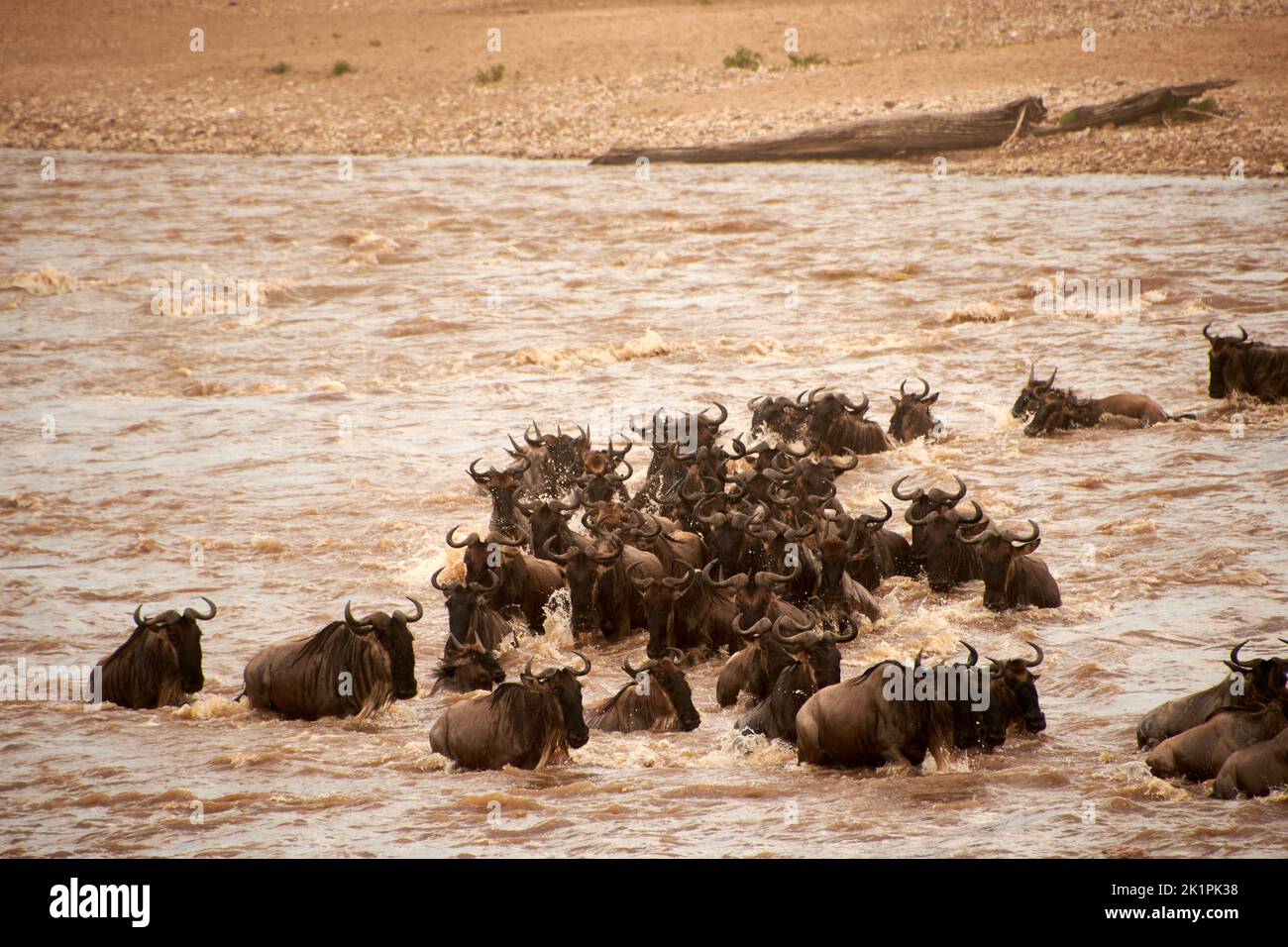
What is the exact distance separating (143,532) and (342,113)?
27.6 metres

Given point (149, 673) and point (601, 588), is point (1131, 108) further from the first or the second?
point (149, 673)

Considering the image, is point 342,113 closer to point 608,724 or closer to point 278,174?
point 278,174

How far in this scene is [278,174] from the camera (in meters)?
36.0

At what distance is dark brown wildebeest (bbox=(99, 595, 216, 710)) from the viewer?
10.3 metres

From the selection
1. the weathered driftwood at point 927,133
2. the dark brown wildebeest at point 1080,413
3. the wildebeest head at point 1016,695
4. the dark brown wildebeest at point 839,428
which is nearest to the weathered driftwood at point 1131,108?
the weathered driftwood at point 927,133

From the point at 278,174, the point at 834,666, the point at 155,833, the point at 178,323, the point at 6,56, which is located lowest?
the point at 155,833

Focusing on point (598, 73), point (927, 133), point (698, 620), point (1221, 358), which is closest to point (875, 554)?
point (698, 620)

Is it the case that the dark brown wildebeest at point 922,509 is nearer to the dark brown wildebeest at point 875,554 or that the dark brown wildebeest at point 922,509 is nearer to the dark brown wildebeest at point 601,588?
the dark brown wildebeest at point 875,554

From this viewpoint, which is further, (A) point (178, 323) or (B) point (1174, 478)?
(A) point (178, 323)

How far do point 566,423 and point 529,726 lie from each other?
8.88 metres

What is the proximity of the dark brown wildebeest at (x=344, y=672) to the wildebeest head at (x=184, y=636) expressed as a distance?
475mm

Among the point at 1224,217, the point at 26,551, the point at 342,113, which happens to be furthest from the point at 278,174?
the point at 26,551

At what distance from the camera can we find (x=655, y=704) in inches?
376

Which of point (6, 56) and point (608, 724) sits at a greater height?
point (6, 56)
